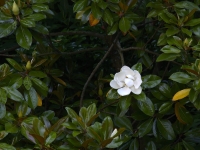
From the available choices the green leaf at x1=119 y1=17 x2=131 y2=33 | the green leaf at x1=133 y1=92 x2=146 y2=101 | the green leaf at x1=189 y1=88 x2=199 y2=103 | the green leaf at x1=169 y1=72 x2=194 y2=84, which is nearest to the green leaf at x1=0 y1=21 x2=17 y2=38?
the green leaf at x1=119 y1=17 x2=131 y2=33

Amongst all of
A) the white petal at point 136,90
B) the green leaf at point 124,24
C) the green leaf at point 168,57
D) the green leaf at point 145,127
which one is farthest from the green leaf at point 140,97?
the green leaf at point 124,24

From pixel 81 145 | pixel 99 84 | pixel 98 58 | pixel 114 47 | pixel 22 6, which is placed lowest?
pixel 98 58

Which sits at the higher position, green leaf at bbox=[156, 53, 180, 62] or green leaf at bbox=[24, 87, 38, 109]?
green leaf at bbox=[156, 53, 180, 62]

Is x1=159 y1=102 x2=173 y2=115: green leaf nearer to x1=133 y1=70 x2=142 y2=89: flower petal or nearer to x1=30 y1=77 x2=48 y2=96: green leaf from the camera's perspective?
x1=133 y1=70 x2=142 y2=89: flower petal

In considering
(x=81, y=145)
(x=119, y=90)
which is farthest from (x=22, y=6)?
(x=81, y=145)

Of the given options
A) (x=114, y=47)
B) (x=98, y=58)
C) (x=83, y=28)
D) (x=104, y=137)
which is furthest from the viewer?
(x=98, y=58)

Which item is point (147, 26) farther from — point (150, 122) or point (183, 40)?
point (150, 122)
